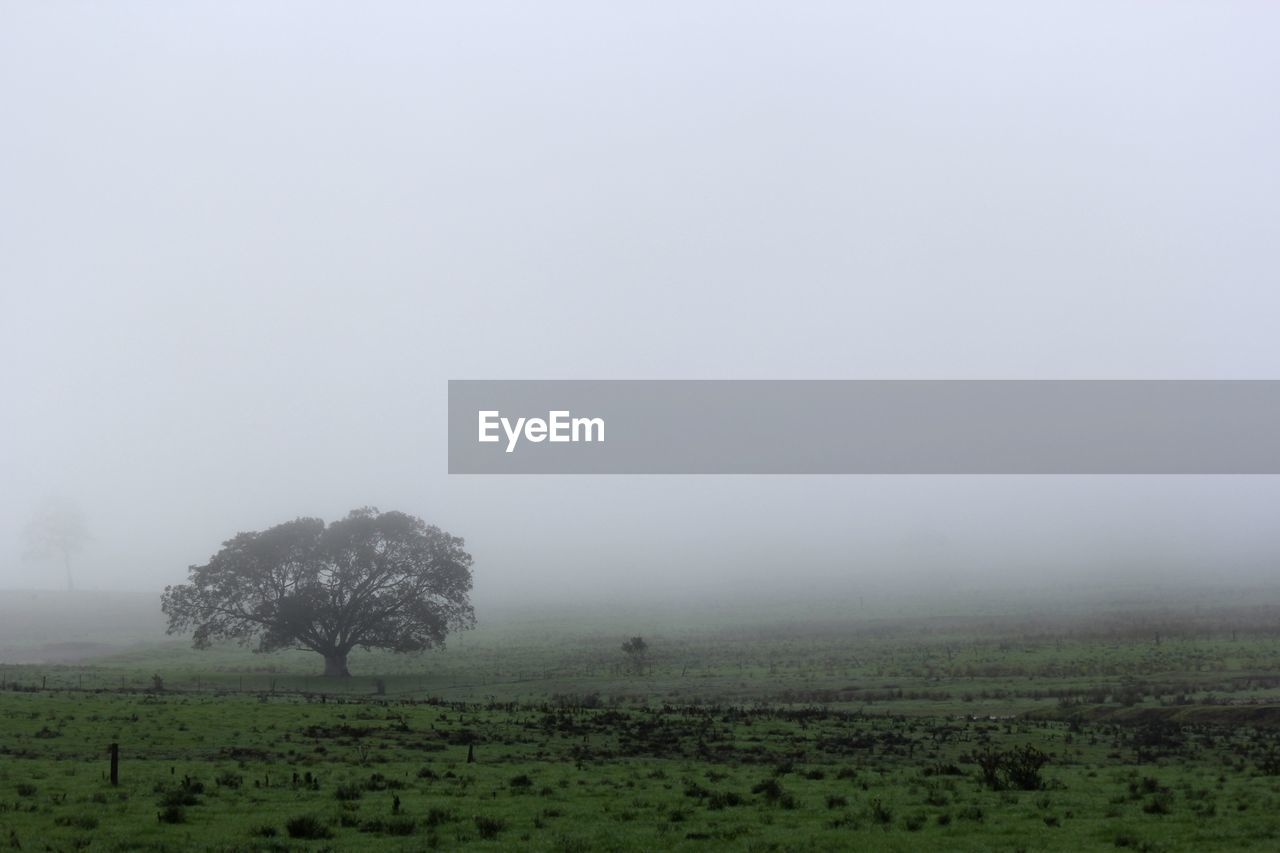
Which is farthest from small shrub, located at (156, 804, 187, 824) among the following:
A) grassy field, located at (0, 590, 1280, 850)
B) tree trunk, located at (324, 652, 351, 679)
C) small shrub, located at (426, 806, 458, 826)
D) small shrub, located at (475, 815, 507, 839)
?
tree trunk, located at (324, 652, 351, 679)

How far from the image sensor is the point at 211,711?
39.4 m

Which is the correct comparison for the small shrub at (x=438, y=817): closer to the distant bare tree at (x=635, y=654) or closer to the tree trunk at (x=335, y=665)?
the tree trunk at (x=335, y=665)

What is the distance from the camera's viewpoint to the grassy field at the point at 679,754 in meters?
20.0

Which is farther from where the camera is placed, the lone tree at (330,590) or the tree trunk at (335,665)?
the tree trunk at (335,665)

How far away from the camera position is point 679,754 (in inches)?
1275

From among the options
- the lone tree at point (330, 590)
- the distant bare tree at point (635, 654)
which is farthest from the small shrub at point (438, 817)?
the distant bare tree at point (635, 654)

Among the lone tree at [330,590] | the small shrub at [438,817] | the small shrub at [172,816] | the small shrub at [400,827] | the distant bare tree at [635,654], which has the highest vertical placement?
the lone tree at [330,590]

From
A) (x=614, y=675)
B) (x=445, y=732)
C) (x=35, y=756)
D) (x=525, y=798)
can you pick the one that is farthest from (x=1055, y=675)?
(x=35, y=756)

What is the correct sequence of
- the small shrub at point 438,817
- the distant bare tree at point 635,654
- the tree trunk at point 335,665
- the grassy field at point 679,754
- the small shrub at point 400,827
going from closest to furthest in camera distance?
the small shrub at point 400,827 < the grassy field at point 679,754 < the small shrub at point 438,817 < the tree trunk at point 335,665 < the distant bare tree at point 635,654

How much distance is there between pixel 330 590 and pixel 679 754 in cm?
3641

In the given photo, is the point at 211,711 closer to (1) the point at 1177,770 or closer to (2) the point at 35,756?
(2) the point at 35,756

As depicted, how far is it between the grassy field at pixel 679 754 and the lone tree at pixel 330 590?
9.76 ft

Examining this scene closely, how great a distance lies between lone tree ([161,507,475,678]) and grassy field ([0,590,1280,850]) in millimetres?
2976

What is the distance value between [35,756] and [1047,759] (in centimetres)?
3032
